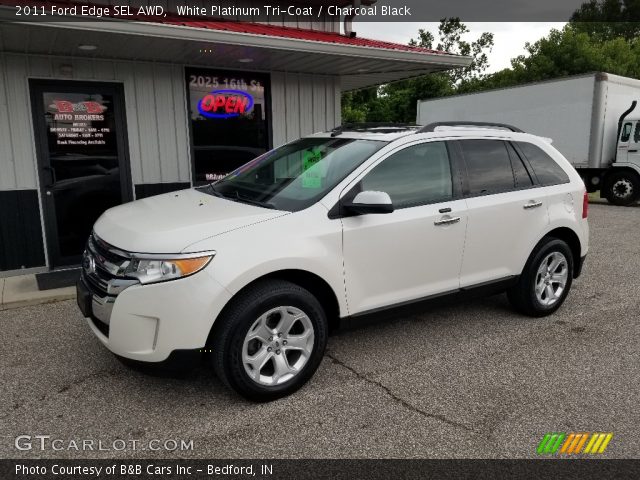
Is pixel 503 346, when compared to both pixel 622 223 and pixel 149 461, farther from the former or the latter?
pixel 622 223

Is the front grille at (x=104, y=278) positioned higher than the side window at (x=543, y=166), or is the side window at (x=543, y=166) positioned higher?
the side window at (x=543, y=166)

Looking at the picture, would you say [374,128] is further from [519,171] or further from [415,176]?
[519,171]

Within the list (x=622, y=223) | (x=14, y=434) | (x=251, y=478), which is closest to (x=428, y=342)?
(x=251, y=478)

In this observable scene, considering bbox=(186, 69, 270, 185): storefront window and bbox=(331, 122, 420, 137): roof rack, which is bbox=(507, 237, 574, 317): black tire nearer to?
bbox=(331, 122, 420, 137): roof rack

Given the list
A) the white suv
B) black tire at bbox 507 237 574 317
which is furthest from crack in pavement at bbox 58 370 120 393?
black tire at bbox 507 237 574 317

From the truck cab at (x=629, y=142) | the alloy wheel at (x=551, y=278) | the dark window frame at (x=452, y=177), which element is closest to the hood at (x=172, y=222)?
the dark window frame at (x=452, y=177)

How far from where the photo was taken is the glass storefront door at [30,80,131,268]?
6.35m

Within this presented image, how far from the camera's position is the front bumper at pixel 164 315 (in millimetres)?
2928

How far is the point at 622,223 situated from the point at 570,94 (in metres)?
4.48

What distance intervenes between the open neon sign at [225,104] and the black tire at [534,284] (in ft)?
15.8

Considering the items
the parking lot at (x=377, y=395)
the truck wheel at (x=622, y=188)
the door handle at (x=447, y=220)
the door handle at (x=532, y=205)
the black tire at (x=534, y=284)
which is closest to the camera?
the parking lot at (x=377, y=395)

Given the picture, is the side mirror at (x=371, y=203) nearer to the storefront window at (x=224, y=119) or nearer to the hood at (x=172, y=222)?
the hood at (x=172, y=222)

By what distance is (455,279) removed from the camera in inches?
163

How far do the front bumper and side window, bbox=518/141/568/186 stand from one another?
10.6 ft
